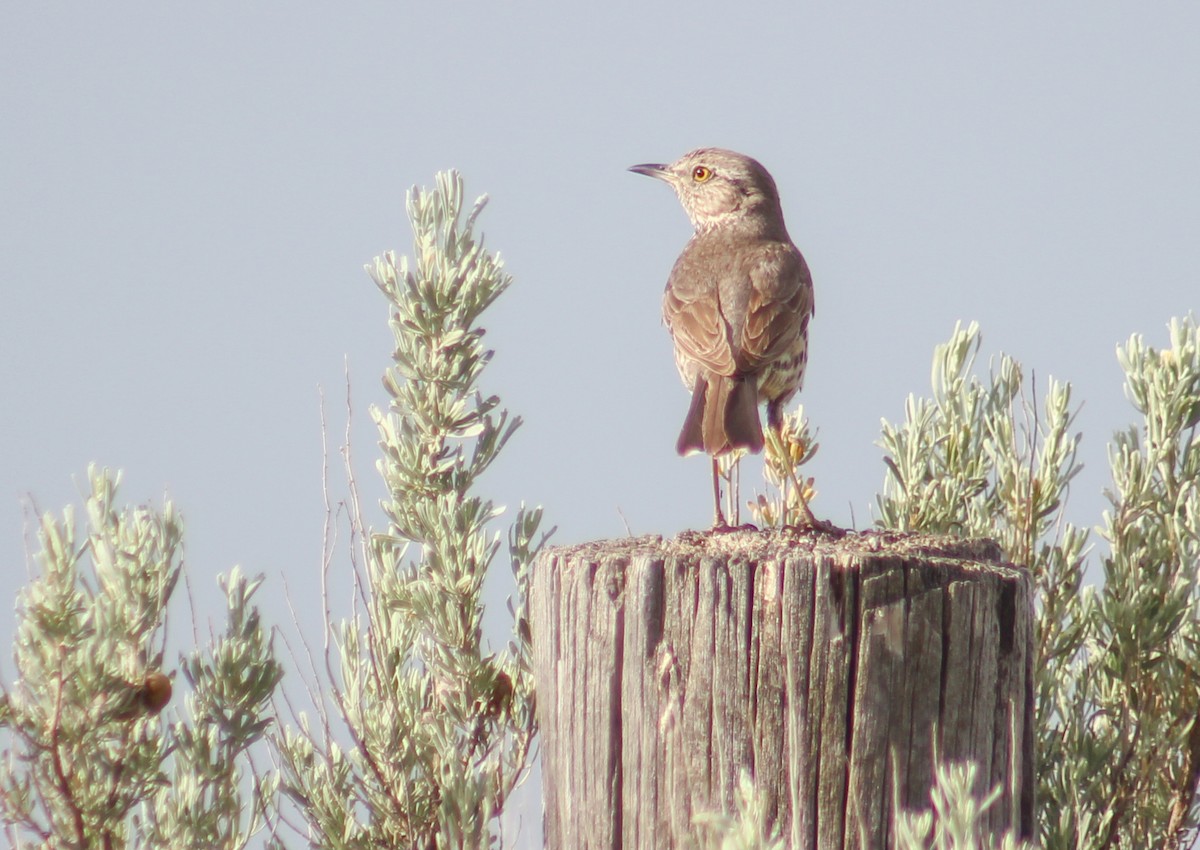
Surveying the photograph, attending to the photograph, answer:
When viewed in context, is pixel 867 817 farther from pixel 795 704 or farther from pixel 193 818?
pixel 193 818

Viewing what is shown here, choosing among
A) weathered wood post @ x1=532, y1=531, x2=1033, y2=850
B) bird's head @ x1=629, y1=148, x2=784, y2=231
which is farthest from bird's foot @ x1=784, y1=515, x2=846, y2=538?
bird's head @ x1=629, y1=148, x2=784, y2=231

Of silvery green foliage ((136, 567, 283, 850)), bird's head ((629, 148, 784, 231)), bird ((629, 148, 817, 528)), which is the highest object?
bird's head ((629, 148, 784, 231))

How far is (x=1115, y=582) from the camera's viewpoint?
5.22 m

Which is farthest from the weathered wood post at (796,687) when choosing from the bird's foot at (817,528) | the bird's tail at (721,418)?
the bird's tail at (721,418)

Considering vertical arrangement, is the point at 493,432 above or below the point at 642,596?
above

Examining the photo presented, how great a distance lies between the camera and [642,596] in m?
3.19

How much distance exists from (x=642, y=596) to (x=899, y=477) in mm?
2526

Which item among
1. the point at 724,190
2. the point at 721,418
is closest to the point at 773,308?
the point at 721,418

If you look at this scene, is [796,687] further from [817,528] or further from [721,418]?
[721,418]

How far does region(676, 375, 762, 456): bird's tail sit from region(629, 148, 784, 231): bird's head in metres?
1.71

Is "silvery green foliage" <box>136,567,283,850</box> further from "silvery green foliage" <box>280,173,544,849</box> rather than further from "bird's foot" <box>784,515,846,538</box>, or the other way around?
"bird's foot" <box>784,515,846,538</box>

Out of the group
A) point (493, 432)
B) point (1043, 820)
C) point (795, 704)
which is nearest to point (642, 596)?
point (795, 704)

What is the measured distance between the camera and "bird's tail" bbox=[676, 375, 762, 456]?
18.0ft

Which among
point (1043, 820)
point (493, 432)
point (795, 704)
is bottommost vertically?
point (1043, 820)
